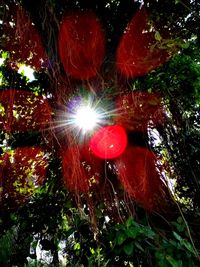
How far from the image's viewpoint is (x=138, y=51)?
3.78m

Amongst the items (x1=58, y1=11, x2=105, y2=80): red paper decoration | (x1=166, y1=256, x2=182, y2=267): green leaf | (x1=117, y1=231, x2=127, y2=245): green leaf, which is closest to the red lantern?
(x1=58, y1=11, x2=105, y2=80): red paper decoration

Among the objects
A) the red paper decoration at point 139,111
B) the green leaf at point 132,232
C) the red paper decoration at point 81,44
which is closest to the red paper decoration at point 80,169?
the red paper decoration at point 139,111

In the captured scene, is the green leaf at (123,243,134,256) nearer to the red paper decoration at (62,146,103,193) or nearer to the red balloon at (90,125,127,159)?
the red paper decoration at (62,146,103,193)

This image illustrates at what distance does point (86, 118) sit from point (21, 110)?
46.9 inches

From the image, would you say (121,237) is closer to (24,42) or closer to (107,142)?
(107,142)

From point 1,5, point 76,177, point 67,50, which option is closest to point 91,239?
point 76,177

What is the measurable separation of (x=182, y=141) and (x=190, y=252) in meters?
1.47

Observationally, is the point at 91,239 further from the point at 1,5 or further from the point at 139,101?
the point at 1,5

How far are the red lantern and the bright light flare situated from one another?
856 mm

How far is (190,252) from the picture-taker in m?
2.37

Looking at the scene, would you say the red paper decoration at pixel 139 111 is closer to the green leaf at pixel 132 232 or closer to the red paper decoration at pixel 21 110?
the red paper decoration at pixel 21 110

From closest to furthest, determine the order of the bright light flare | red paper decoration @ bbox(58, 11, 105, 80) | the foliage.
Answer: the foliage < red paper decoration @ bbox(58, 11, 105, 80) < the bright light flare

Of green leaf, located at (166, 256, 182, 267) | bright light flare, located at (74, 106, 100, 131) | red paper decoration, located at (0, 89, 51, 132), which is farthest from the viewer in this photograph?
red paper decoration, located at (0, 89, 51, 132)

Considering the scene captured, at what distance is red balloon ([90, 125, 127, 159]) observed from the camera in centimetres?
332
